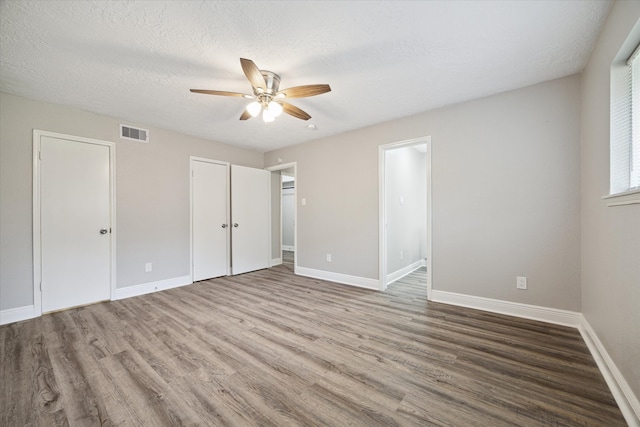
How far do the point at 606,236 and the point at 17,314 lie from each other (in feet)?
18.0

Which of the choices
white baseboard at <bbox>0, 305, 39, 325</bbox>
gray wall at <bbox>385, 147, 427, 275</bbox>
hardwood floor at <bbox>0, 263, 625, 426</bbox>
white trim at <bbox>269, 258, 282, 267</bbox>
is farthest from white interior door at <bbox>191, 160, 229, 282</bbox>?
gray wall at <bbox>385, 147, 427, 275</bbox>

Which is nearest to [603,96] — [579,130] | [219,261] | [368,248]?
[579,130]

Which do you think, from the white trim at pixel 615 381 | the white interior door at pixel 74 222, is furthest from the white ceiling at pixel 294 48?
the white trim at pixel 615 381

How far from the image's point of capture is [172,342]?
2127mm

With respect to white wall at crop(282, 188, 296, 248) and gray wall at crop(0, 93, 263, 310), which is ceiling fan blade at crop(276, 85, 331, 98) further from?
white wall at crop(282, 188, 296, 248)

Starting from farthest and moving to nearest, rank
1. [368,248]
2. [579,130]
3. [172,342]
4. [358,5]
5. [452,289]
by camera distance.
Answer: [368,248] < [452,289] < [579,130] < [172,342] < [358,5]

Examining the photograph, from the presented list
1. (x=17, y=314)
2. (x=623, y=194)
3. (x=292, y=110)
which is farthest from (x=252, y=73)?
(x=17, y=314)

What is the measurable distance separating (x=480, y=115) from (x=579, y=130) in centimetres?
85

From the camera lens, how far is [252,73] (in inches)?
74.3

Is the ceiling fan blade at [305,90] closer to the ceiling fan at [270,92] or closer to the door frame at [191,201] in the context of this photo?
the ceiling fan at [270,92]

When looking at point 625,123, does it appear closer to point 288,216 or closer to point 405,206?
point 405,206

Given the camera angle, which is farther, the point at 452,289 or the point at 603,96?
the point at 452,289

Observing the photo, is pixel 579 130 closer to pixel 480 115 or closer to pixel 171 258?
pixel 480 115

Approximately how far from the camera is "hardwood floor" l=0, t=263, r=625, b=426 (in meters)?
1.35
